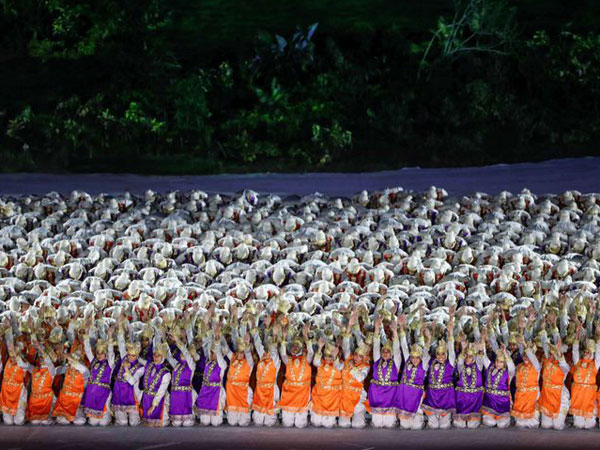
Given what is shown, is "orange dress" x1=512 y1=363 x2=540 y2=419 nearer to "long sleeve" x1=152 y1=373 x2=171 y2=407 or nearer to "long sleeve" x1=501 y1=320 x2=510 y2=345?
"long sleeve" x1=501 y1=320 x2=510 y2=345

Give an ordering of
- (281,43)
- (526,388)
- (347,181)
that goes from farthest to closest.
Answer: (281,43), (347,181), (526,388)

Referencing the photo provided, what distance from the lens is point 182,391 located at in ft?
40.5

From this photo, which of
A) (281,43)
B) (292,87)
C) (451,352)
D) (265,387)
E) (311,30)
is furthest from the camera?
(311,30)

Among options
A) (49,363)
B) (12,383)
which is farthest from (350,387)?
(12,383)

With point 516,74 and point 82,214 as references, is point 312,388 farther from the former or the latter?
point 516,74

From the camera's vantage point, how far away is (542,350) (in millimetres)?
12219

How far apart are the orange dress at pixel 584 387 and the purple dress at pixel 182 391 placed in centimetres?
386

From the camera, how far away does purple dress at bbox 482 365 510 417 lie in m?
12.1

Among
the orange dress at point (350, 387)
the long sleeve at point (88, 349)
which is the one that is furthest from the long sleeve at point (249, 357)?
the long sleeve at point (88, 349)

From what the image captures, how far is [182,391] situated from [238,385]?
0.58m

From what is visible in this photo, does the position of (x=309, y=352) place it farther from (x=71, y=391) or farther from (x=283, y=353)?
(x=71, y=391)

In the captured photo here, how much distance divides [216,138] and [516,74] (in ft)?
19.9

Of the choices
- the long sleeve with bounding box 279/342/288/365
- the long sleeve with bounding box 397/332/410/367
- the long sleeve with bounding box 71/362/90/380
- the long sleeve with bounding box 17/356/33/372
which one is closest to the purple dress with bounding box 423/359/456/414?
the long sleeve with bounding box 397/332/410/367

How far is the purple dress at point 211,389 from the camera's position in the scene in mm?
12328
